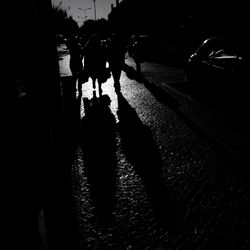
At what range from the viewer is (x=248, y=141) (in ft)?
19.3

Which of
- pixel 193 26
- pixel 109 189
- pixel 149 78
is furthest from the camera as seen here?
pixel 193 26

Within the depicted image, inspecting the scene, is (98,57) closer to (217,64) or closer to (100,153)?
(217,64)

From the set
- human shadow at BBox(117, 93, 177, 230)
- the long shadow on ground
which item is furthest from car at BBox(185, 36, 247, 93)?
human shadow at BBox(117, 93, 177, 230)

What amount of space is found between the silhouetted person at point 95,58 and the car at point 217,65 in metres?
3.12

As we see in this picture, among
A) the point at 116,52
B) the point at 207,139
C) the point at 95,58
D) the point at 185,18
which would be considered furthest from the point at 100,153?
the point at 185,18

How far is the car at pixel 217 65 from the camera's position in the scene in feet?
26.3

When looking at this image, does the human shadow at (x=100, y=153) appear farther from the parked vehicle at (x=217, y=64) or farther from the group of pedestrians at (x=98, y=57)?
the parked vehicle at (x=217, y=64)

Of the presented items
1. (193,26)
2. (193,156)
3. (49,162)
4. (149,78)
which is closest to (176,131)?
(193,156)

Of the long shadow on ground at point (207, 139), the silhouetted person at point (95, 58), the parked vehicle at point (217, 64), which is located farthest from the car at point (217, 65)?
the silhouetted person at point (95, 58)

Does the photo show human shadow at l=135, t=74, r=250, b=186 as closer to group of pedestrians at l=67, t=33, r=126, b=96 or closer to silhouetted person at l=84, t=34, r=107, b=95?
group of pedestrians at l=67, t=33, r=126, b=96

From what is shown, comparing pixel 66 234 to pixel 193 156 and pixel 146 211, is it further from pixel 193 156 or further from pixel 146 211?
pixel 193 156

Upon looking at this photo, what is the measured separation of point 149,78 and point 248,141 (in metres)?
8.90

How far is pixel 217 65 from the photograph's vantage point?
8.95 m

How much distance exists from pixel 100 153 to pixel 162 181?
1.58m
